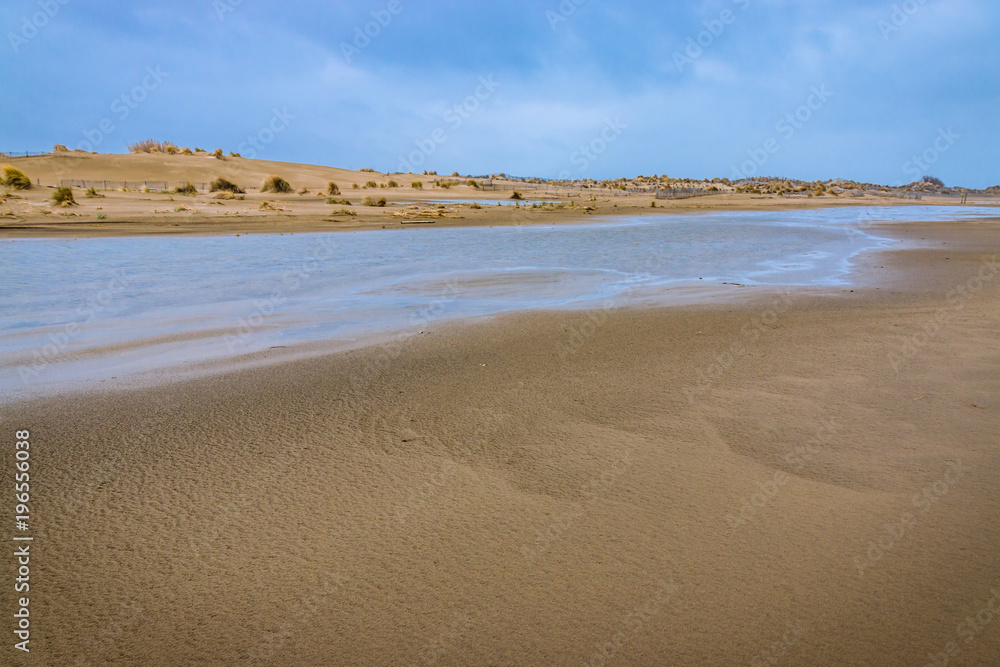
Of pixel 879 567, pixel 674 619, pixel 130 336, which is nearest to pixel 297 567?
pixel 674 619

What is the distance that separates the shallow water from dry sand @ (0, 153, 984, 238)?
2780 millimetres

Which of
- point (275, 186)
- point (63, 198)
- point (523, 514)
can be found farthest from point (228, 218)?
point (523, 514)

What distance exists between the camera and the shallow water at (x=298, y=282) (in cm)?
564

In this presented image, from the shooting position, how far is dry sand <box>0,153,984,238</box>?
1791 cm

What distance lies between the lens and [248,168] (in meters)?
46.3

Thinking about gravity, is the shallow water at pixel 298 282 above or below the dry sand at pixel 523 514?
above

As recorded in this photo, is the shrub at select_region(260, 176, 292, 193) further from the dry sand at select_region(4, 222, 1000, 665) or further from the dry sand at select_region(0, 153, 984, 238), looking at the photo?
the dry sand at select_region(4, 222, 1000, 665)

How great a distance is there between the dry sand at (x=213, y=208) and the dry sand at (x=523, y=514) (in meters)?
15.5

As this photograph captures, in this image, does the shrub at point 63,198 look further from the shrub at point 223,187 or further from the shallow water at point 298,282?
the shrub at point 223,187

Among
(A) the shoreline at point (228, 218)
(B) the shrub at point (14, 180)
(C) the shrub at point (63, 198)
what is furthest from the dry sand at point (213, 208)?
(B) the shrub at point (14, 180)

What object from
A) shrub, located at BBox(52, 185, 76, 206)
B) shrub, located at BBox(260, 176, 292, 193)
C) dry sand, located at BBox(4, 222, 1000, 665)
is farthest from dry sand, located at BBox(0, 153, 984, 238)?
dry sand, located at BBox(4, 222, 1000, 665)

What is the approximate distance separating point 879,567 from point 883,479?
0.79 m

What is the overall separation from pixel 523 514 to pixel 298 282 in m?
7.45

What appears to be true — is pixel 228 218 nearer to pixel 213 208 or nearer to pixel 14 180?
pixel 213 208
